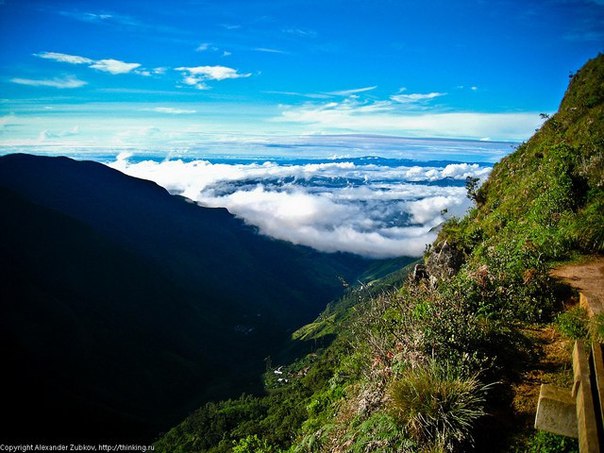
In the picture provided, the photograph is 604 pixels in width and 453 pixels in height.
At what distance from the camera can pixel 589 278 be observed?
10.2 m

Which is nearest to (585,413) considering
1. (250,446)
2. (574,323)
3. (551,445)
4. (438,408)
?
(551,445)

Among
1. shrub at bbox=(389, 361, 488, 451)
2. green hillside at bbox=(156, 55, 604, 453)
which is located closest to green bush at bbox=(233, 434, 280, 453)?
green hillside at bbox=(156, 55, 604, 453)

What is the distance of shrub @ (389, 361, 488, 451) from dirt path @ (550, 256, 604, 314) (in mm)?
4470

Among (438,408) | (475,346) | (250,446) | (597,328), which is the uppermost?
(597,328)

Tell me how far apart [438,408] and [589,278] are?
7.06 meters

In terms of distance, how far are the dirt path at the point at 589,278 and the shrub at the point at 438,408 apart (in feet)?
14.7

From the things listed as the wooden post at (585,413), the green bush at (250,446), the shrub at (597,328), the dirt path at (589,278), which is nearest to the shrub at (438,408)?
the wooden post at (585,413)

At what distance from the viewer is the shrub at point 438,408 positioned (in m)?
6.01

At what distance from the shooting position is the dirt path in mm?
8820

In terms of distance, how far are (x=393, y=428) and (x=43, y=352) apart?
23562cm

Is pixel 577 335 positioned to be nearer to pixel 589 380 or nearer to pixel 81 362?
pixel 589 380

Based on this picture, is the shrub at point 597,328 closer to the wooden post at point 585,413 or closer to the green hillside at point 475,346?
the green hillside at point 475,346

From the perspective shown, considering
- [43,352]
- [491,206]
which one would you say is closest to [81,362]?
[43,352]

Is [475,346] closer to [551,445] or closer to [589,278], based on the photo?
[551,445]
